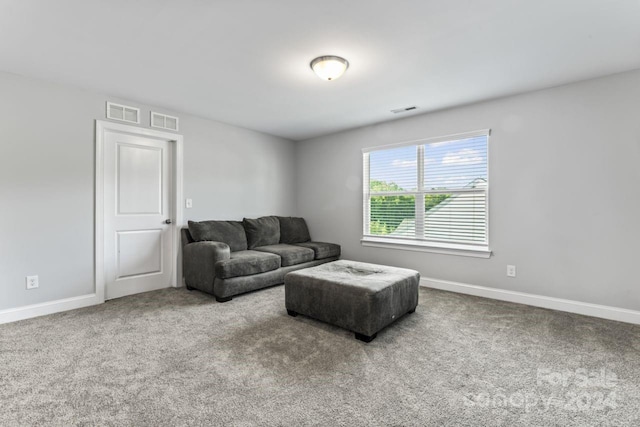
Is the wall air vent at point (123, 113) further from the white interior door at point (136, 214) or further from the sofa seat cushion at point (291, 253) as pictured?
the sofa seat cushion at point (291, 253)

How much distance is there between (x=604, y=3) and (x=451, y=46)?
90 cm

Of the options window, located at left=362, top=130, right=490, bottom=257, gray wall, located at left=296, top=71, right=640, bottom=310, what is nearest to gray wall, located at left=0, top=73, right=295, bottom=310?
window, located at left=362, top=130, right=490, bottom=257

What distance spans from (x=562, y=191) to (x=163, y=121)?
4.75m

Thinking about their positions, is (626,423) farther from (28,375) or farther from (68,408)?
(28,375)

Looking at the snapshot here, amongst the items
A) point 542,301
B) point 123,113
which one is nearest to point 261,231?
point 123,113

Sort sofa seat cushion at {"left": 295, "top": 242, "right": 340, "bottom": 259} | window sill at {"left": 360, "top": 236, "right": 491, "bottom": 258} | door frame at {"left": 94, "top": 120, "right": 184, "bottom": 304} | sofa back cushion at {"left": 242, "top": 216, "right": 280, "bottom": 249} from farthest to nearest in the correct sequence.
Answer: sofa seat cushion at {"left": 295, "top": 242, "right": 340, "bottom": 259} → sofa back cushion at {"left": 242, "top": 216, "right": 280, "bottom": 249} → window sill at {"left": 360, "top": 236, "right": 491, "bottom": 258} → door frame at {"left": 94, "top": 120, "right": 184, "bottom": 304}

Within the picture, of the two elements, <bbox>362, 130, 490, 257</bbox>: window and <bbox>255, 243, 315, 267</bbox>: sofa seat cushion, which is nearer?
<bbox>362, 130, 490, 257</bbox>: window

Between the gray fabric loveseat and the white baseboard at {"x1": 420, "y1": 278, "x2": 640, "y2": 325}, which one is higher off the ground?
the gray fabric loveseat

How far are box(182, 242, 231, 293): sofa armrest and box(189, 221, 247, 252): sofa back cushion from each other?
17 centimetres

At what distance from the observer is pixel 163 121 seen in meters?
3.87

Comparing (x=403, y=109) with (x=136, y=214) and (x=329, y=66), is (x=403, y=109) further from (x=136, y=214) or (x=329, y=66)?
(x=136, y=214)

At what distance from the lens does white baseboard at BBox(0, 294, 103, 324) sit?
9.12 feet

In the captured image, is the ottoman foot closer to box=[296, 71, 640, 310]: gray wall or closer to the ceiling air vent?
box=[296, 71, 640, 310]: gray wall

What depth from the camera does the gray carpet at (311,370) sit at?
60.8 inches
